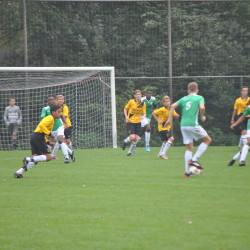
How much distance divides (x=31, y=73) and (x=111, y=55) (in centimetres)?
357

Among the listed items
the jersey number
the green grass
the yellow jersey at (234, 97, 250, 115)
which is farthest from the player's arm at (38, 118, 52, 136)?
the yellow jersey at (234, 97, 250, 115)

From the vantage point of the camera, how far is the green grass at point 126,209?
6.34 m

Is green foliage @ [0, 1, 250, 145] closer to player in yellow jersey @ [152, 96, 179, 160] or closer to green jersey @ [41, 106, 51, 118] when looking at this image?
player in yellow jersey @ [152, 96, 179, 160]

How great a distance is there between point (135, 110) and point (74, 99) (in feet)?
14.3

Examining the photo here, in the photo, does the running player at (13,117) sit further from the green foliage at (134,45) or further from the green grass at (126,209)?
the green grass at (126,209)

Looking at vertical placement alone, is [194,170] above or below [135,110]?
below

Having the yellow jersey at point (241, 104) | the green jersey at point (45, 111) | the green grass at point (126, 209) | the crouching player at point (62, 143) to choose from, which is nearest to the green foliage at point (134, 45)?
the yellow jersey at point (241, 104)

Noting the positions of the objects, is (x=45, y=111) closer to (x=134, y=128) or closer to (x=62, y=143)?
(x=62, y=143)

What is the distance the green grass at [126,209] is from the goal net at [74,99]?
8.93 meters

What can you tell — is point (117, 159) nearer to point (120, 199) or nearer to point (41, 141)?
point (41, 141)

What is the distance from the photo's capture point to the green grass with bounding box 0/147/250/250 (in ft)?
20.8

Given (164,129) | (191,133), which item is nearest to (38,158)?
(191,133)

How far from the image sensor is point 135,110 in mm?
18641

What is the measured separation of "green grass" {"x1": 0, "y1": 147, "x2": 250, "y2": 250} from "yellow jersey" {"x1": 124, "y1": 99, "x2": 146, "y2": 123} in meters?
A: 5.46
